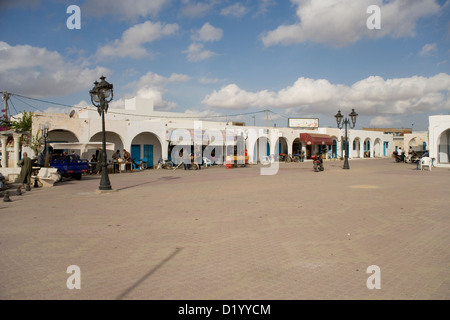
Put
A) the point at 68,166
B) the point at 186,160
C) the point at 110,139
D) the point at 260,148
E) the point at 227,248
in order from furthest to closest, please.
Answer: the point at 260,148, the point at 110,139, the point at 186,160, the point at 68,166, the point at 227,248

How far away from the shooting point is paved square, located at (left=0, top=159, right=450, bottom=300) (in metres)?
4.29

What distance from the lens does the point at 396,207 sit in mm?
9648

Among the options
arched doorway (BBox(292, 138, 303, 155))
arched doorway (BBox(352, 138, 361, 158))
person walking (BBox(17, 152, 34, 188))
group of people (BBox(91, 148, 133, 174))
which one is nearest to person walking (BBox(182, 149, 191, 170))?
group of people (BBox(91, 148, 133, 174))

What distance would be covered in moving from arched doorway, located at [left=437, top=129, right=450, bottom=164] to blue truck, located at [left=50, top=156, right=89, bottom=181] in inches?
1094

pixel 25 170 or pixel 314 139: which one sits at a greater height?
pixel 314 139

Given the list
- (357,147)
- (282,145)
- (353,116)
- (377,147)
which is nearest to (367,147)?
(377,147)

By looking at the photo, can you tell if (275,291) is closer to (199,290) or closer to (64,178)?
(199,290)

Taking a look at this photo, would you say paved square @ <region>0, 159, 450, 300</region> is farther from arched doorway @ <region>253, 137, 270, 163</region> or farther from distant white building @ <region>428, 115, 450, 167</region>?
arched doorway @ <region>253, 137, 270, 163</region>

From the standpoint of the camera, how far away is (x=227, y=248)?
6.02 metres

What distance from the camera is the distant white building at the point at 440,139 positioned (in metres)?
28.1

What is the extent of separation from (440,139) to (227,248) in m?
30.9

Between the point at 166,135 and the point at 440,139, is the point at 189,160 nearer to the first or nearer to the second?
the point at 166,135
